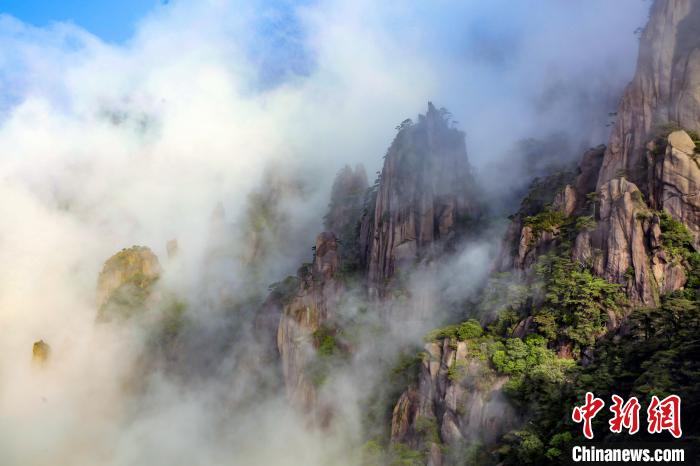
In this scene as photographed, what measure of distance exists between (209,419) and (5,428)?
5730cm

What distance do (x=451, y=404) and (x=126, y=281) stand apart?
8634 cm

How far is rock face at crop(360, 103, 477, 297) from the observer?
69312mm

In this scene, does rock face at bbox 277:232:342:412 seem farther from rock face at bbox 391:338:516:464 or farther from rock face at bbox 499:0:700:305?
rock face at bbox 499:0:700:305

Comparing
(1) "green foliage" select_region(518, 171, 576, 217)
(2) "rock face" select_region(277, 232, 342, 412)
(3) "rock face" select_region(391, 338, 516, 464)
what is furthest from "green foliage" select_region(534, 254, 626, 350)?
(2) "rock face" select_region(277, 232, 342, 412)

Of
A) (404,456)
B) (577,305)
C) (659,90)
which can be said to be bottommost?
(404,456)

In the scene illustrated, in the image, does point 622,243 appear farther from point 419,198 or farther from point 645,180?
point 419,198

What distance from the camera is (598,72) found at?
75.2 m

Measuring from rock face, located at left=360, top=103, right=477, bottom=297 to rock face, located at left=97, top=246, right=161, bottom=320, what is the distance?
5571 cm

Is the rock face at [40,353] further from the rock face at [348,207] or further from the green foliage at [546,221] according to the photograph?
the green foliage at [546,221]

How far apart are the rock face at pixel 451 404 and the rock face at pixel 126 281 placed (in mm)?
75025

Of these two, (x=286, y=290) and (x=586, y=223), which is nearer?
(x=586, y=223)

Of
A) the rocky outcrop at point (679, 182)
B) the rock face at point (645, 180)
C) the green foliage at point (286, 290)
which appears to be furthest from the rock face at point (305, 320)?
the rocky outcrop at point (679, 182)

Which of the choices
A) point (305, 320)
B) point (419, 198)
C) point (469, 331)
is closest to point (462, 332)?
point (469, 331)

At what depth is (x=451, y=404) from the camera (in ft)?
148
